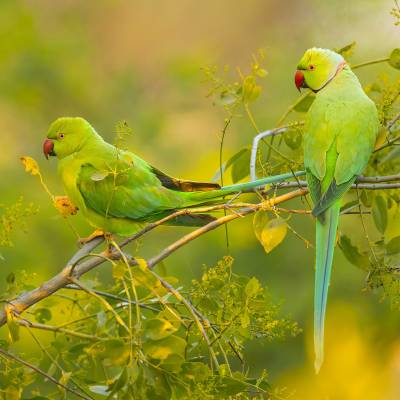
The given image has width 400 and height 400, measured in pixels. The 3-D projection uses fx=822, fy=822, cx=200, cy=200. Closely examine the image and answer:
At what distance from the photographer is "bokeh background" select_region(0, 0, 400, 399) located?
2.40 metres

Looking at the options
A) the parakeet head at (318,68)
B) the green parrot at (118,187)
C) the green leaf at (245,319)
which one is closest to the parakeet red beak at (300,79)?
the parakeet head at (318,68)

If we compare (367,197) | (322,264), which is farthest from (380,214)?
(322,264)

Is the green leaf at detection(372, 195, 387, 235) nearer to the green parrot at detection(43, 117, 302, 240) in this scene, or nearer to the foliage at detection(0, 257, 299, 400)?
the green parrot at detection(43, 117, 302, 240)

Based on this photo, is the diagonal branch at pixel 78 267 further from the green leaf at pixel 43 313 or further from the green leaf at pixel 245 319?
the green leaf at pixel 43 313

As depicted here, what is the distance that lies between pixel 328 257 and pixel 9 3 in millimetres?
3170

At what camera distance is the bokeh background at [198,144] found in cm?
240

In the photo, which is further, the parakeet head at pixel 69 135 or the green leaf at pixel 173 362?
the parakeet head at pixel 69 135

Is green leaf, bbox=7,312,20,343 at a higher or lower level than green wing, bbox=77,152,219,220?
lower

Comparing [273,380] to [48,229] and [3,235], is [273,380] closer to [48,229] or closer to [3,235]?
[48,229]

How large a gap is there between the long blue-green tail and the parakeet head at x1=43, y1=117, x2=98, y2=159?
1.67 ft

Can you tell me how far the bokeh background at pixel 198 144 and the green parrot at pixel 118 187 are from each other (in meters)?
0.09

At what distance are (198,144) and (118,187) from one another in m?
2.50

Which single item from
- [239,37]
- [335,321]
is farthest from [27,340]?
[239,37]

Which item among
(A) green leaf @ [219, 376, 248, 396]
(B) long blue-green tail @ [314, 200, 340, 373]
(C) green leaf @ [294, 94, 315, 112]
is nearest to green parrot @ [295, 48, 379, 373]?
(B) long blue-green tail @ [314, 200, 340, 373]
